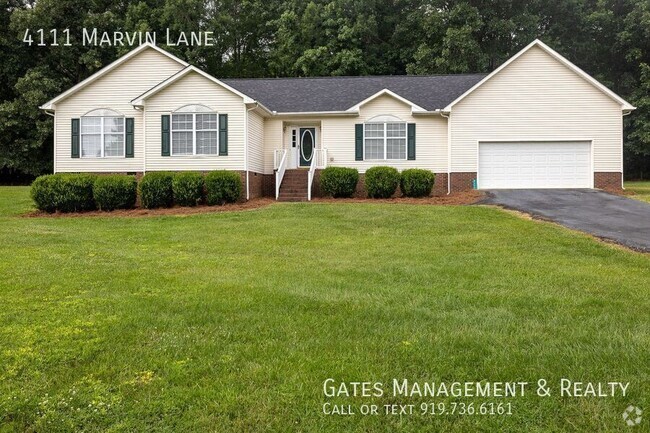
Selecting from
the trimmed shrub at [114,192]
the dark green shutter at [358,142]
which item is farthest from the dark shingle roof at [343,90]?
the trimmed shrub at [114,192]

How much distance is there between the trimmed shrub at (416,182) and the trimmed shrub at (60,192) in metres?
10.5

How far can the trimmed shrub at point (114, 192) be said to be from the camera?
16.3 meters

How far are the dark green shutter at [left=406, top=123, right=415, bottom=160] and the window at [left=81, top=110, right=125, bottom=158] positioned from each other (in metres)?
11.0

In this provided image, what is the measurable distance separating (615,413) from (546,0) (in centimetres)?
3987

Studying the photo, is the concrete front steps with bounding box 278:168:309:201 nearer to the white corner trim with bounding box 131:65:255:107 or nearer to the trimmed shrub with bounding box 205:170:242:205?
the trimmed shrub with bounding box 205:170:242:205

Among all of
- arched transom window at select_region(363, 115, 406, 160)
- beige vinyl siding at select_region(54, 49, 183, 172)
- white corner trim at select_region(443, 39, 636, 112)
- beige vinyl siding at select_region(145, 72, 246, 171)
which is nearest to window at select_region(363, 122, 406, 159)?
arched transom window at select_region(363, 115, 406, 160)

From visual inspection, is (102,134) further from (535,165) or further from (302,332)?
(302,332)

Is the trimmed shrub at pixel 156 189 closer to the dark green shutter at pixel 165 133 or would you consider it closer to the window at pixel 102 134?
the dark green shutter at pixel 165 133

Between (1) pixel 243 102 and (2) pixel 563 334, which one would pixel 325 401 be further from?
(1) pixel 243 102

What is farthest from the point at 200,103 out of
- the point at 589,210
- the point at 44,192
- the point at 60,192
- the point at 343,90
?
the point at 589,210

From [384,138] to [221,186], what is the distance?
7108 mm

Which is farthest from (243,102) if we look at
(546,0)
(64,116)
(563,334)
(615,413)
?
(546,0)

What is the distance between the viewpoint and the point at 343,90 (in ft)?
73.6

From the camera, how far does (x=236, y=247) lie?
9.80 m
